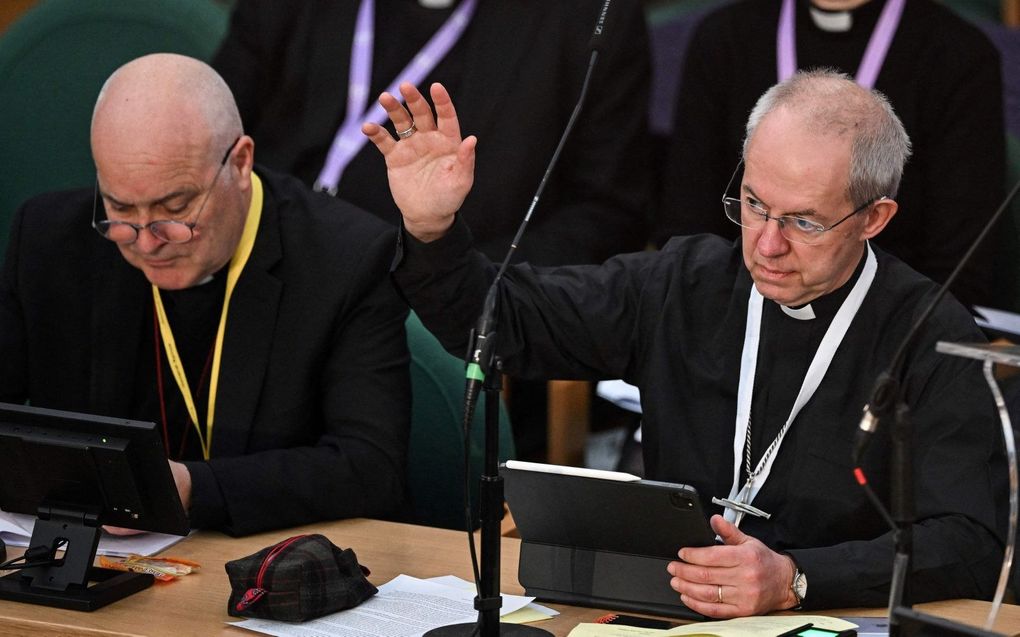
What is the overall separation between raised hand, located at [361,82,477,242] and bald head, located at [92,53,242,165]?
59 centimetres

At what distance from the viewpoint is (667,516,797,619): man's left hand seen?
2.10 m

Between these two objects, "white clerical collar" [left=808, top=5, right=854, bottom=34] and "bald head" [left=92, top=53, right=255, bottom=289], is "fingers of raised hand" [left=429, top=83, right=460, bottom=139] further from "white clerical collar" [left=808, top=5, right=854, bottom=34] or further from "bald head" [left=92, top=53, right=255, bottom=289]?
"white clerical collar" [left=808, top=5, right=854, bottom=34]

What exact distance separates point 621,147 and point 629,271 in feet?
4.10

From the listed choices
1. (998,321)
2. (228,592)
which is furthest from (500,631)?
(998,321)

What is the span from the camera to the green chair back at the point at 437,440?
2979 millimetres

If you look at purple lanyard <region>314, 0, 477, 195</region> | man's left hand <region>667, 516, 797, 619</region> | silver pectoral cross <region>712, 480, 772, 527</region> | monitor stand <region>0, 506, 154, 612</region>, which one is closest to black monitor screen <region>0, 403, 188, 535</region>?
monitor stand <region>0, 506, 154, 612</region>

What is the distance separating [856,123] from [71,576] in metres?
1.45

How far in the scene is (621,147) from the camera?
3936 millimetres

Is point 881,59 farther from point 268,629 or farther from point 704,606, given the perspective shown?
point 268,629

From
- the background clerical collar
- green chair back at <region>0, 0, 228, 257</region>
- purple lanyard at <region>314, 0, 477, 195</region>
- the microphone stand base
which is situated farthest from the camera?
green chair back at <region>0, 0, 228, 257</region>

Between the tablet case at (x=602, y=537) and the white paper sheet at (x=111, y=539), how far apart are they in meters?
0.63

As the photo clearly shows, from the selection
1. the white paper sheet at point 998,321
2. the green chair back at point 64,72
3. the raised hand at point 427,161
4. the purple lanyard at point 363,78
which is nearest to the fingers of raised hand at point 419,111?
the raised hand at point 427,161

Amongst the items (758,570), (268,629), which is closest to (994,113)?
(758,570)

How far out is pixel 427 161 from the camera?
7.68 feet
